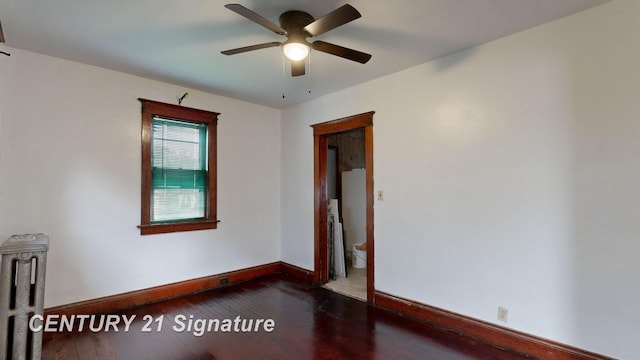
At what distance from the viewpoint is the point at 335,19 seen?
1902 millimetres

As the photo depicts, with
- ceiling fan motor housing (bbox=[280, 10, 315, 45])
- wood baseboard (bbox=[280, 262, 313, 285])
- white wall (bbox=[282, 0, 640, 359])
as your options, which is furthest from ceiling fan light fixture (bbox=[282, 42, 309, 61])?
wood baseboard (bbox=[280, 262, 313, 285])

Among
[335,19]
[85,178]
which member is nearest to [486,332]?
[335,19]

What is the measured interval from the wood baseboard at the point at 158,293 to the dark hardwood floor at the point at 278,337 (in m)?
0.13

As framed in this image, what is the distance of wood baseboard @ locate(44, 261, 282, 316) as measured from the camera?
10.3 feet

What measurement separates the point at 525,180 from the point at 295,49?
219 cm

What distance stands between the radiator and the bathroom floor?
300 centimetres

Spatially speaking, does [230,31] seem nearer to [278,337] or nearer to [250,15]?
[250,15]

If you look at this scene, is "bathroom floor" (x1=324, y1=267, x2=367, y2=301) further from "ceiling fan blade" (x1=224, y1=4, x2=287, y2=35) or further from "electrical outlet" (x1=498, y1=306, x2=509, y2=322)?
"ceiling fan blade" (x1=224, y1=4, x2=287, y2=35)

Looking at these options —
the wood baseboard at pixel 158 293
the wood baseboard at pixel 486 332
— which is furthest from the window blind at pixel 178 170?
the wood baseboard at pixel 486 332

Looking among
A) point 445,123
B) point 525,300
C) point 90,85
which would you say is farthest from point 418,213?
point 90,85

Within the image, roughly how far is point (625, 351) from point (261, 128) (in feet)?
Result: 15.0

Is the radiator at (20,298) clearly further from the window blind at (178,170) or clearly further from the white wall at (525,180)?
the white wall at (525,180)

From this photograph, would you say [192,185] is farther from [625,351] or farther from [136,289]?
[625,351]

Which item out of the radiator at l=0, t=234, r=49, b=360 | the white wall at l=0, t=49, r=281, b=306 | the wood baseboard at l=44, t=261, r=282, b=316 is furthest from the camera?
the wood baseboard at l=44, t=261, r=282, b=316
